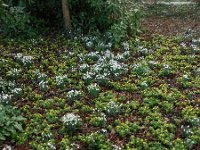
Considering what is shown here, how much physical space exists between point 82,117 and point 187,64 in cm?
388

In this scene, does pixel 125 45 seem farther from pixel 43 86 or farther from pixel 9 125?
pixel 9 125

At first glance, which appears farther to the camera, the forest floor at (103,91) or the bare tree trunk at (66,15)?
the bare tree trunk at (66,15)

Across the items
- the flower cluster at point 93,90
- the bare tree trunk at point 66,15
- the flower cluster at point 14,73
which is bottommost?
the flower cluster at point 93,90

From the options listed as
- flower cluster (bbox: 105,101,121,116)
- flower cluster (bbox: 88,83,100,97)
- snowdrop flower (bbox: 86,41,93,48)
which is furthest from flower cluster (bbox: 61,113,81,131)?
snowdrop flower (bbox: 86,41,93,48)

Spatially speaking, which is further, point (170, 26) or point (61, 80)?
point (170, 26)

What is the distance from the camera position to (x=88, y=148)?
20.6 feet

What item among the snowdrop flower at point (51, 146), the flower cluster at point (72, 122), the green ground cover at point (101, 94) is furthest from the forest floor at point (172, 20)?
the snowdrop flower at point (51, 146)

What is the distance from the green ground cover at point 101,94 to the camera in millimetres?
6512

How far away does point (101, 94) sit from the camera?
8109mm

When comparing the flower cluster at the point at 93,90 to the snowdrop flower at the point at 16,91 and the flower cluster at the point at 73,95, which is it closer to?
the flower cluster at the point at 73,95

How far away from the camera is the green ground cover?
21.4 feet

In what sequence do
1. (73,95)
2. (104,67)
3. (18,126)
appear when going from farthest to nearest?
(104,67), (73,95), (18,126)

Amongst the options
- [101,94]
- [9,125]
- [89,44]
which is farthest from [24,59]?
[9,125]

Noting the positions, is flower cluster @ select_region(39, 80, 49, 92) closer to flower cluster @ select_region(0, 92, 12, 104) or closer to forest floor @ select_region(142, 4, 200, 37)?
flower cluster @ select_region(0, 92, 12, 104)
